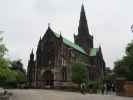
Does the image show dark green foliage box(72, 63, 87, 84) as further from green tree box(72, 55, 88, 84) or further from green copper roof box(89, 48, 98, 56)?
green copper roof box(89, 48, 98, 56)

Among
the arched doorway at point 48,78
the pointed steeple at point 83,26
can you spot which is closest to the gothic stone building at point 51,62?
the arched doorway at point 48,78

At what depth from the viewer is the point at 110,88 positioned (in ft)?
146

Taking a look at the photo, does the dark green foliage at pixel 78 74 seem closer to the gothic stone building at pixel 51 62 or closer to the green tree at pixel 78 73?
the green tree at pixel 78 73

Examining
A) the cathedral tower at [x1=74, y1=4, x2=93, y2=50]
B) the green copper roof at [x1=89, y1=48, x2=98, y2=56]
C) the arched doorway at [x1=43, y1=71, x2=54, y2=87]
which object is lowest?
the arched doorway at [x1=43, y1=71, x2=54, y2=87]

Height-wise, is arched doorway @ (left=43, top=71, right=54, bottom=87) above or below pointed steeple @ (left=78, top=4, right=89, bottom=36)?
below

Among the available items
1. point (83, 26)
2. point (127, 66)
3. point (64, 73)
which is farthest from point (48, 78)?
point (83, 26)

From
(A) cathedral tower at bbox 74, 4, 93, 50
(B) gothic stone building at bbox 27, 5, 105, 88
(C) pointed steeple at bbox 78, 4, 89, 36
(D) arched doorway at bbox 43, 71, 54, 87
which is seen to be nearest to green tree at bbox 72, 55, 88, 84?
(B) gothic stone building at bbox 27, 5, 105, 88

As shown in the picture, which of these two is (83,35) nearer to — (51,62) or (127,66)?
(51,62)

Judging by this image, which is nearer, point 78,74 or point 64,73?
point 78,74

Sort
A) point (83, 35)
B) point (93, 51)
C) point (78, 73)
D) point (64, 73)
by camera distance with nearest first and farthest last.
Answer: point (78, 73)
point (64, 73)
point (83, 35)
point (93, 51)

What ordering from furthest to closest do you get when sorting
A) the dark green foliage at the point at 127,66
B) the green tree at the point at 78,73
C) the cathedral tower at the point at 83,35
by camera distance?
the cathedral tower at the point at 83,35 < the green tree at the point at 78,73 < the dark green foliage at the point at 127,66

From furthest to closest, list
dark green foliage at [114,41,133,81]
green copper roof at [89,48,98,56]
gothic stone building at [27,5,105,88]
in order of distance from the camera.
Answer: green copper roof at [89,48,98,56] < gothic stone building at [27,5,105,88] < dark green foliage at [114,41,133,81]

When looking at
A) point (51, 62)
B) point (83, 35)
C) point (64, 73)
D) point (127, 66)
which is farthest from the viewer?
point (83, 35)

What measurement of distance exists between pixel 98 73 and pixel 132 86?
78.2 m
